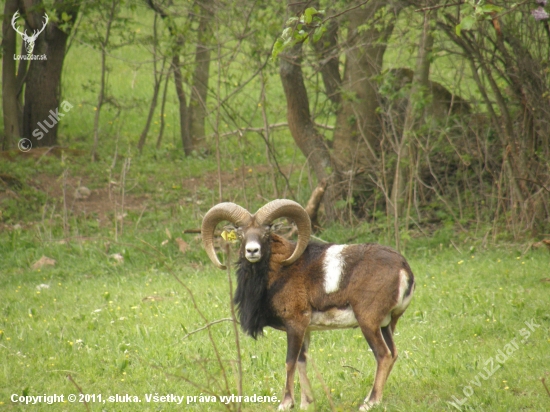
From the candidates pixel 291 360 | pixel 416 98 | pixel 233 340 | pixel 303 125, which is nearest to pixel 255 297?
pixel 291 360

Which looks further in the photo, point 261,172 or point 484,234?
point 261,172

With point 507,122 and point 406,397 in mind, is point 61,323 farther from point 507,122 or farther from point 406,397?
point 507,122

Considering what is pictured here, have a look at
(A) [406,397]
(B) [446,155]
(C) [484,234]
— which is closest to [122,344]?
(A) [406,397]

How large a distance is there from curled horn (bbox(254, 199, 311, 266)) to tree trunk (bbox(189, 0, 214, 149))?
6.97 metres

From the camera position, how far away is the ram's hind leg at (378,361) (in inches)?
260

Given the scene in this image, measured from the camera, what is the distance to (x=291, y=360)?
685 centimetres

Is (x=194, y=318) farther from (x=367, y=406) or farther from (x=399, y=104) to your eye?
(x=399, y=104)

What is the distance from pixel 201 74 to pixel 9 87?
4948 mm

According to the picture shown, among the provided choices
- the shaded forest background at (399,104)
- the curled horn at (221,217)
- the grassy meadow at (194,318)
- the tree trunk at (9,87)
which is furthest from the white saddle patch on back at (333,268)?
the tree trunk at (9,87)

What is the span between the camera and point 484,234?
13156mm

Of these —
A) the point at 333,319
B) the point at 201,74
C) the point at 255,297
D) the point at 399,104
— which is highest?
the point at 201,74

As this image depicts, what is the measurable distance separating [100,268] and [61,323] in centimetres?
325

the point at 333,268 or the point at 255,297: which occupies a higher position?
the point at 333,268

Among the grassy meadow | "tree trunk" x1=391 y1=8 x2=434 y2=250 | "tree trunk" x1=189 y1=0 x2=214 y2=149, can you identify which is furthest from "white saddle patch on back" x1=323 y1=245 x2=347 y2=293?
"tree trunk" x1=189 y1=0 x2=214 y2=149
